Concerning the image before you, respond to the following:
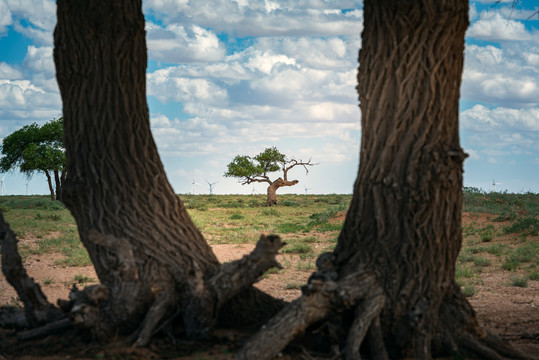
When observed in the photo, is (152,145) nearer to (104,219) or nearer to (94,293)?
(104,219)

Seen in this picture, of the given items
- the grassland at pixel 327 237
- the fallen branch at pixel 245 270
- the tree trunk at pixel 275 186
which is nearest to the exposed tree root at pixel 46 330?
the fallen branch at pixel 245 270

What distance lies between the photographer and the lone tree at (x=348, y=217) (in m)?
6.16

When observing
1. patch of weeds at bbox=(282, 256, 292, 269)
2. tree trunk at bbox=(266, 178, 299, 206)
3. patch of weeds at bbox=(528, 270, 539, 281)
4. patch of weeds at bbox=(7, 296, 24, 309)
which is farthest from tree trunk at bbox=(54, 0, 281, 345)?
tree trunk at bbox=(266, 178, 299, 206)

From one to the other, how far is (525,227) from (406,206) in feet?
51.7

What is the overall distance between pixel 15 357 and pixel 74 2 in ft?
13.1

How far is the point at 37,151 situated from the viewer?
4597 cm

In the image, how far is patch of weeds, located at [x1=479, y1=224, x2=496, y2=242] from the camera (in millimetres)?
19469

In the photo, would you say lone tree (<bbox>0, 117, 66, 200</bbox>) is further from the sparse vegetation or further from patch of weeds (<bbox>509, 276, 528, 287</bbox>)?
patch of weeds (<bbox>509, 276, 528, 287</bbox>)

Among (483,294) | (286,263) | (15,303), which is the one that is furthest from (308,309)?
(286,263)

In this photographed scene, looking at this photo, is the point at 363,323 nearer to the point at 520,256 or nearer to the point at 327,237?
the point at 520,256

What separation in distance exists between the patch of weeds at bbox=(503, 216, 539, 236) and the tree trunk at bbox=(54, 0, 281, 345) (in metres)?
15.6

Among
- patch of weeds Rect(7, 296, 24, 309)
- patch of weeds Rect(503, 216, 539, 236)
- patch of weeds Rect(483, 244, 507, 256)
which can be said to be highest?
patch of weeds Rect(503, 216, 539, 236)

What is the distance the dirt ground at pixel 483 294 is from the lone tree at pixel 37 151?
30585 mm

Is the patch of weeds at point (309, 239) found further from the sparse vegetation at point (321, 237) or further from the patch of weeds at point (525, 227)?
the patch of weeds at point (525, 227)
